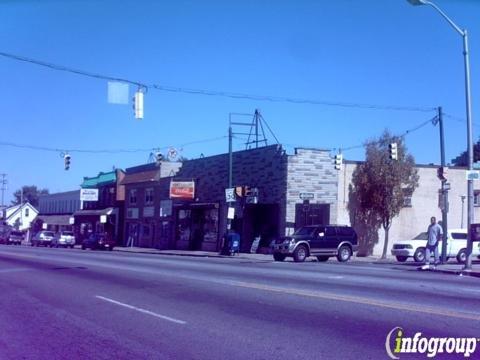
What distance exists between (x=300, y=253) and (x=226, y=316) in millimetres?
18793

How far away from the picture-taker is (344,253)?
30.0 metres

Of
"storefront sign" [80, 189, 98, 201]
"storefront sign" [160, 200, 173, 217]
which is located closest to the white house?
"storefront sign" [80, 189, 98, 201]

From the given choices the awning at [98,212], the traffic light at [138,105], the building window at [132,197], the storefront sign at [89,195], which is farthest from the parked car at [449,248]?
the storefront sign at [89,195]

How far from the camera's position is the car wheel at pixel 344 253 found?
2984 centimetres

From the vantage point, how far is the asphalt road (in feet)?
26.1

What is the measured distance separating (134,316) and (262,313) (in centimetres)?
229

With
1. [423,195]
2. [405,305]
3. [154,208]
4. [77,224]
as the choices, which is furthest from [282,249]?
[77,224]

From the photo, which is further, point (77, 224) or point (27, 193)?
point (27, 193)

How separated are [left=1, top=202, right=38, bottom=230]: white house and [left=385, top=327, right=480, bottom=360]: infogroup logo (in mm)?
99959

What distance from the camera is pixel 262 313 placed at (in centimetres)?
1065

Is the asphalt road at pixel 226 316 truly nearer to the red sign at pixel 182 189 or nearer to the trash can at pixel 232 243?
the trash can at pixel 232 243

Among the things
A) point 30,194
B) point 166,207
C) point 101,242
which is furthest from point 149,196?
point 30,194

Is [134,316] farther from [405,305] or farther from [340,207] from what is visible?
[340,207]

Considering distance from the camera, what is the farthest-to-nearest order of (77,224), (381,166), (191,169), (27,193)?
(27,193) < (77,224) < (191,169) < (381,166)
